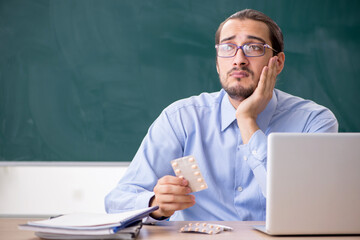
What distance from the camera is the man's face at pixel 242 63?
194cm

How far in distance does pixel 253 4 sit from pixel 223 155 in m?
1.47

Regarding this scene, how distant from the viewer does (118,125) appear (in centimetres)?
296

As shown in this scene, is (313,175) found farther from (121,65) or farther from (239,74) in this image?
(121,65)

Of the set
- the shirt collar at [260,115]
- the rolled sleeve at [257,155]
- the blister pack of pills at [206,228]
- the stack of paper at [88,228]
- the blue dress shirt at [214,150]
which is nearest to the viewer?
the stack of paper at [88,228]

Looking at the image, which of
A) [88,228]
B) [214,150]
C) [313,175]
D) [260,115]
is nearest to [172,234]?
[88,228]

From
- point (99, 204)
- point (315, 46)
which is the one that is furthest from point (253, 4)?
point (99, 204)

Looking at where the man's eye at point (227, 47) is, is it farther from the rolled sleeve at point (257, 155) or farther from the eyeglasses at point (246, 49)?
the rolled sleeve at point (257, 155)

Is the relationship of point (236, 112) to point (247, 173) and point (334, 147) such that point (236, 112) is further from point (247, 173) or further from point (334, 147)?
point (334, 147)

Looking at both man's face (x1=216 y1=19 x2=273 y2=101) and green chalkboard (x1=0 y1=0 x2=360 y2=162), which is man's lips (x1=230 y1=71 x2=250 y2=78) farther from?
green chalkboard (x1=0 y1=0 x2=360 y2=162)

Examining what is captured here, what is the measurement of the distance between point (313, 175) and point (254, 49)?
3.25 feet

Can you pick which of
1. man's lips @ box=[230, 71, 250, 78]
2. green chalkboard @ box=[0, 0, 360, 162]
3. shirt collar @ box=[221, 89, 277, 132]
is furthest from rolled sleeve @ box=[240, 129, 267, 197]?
green chalkboard @ box=[0, 0, 360, 162]

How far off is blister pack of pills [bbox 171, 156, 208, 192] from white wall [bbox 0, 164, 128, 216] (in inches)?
66.8

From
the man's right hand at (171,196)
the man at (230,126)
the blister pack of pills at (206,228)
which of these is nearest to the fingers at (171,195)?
the man's right hand at (171,196)

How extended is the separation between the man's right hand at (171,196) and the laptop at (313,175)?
0.97 ft
